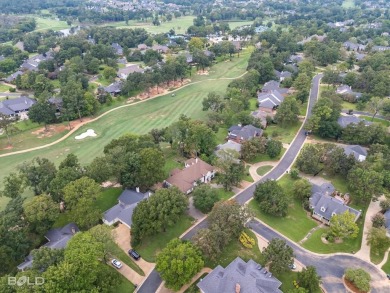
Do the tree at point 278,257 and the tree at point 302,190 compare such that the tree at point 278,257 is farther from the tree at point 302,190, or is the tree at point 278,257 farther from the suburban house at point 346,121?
the suburban house at point 346,121

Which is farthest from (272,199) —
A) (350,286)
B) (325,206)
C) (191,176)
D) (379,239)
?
(350,286)

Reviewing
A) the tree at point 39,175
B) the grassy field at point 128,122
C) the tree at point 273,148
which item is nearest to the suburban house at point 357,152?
the tree at point 273,148

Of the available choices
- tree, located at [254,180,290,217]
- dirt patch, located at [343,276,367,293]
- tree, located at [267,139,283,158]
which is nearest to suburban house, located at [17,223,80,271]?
tree, located at [254,180,290,217]

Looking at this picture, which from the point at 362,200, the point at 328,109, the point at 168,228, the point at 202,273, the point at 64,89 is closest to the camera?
the point at 202,273

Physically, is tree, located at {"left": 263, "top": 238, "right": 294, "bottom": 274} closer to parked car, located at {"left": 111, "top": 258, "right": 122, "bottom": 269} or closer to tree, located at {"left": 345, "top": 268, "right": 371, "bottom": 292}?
tree, located at {"left": 345, "top": 268, "right": 371, "bottom": 292}

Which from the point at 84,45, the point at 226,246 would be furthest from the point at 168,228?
the point at 84,45

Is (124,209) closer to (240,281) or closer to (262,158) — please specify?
(240,281)

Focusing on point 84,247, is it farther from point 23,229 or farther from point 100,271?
point 23,229
